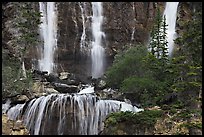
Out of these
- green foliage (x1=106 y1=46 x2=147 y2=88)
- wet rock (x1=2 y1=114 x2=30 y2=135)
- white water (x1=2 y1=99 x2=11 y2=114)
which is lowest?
wet rock (x1=2 y1=114 x2=30 y2=135)

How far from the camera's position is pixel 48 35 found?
127 feet

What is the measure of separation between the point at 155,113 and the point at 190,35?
4.58 metres

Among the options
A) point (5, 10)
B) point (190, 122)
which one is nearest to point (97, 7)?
point (5, 10)

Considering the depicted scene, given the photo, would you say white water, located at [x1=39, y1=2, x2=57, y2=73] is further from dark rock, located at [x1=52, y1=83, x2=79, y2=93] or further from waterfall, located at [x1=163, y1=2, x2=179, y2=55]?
waterfall, located at [x1=163, y1=2, x2=179, y2=55]

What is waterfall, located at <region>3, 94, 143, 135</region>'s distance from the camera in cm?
2144

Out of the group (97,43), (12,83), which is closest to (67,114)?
(12,83)

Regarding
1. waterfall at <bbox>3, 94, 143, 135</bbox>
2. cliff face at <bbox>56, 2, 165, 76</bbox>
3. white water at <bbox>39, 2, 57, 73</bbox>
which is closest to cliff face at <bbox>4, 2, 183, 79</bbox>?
cliff face at <bbox>56, 2, 165, 76</bbox>

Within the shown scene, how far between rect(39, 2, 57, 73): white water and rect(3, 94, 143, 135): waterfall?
1545 centimetres

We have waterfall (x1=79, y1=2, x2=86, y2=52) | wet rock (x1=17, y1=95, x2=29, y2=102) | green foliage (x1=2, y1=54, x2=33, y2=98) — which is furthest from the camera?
waterfall (x1=79, y1=2, x2=86, y2=52)

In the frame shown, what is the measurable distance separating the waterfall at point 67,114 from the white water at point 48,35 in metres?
15.5

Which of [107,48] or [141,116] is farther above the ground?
[107,48]

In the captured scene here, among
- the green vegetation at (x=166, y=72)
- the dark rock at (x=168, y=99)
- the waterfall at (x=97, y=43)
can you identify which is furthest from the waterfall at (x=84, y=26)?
the dark rock at (x=168, y=99)

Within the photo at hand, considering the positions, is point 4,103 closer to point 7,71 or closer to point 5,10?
point 7,71

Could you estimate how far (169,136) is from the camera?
1839 cm
